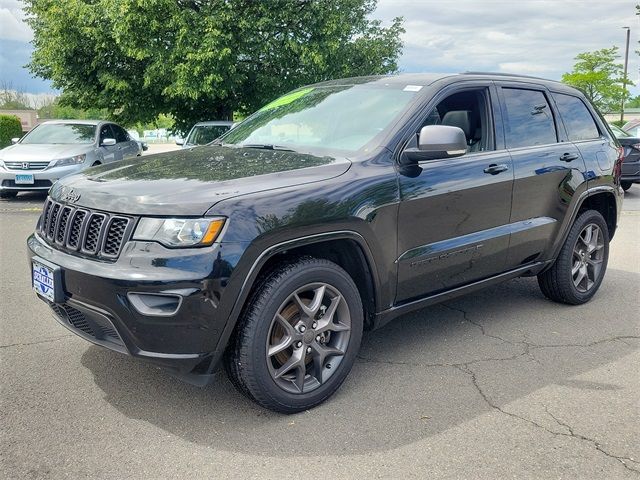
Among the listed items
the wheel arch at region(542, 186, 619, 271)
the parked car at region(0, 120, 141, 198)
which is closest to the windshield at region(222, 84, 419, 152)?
the wheel arch at region(542, 186, 619, 271)

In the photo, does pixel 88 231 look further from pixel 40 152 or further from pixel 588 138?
pixel 40 152

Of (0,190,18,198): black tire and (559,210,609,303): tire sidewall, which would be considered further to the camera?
(0,190,18,198): black tire

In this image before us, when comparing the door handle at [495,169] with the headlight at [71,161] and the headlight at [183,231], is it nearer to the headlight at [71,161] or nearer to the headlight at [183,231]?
the headlight at [183,231]

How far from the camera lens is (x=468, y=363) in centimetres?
389

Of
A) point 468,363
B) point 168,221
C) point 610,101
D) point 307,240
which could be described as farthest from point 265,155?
point 610,101

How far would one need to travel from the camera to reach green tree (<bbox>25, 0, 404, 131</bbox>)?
1606 centimetres

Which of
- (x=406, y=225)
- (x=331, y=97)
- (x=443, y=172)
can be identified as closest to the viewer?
(x=406, y=225)

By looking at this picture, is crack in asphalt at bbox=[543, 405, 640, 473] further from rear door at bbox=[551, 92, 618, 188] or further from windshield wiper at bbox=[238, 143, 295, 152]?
rear door at bbox=[551, 92, 618, 188]

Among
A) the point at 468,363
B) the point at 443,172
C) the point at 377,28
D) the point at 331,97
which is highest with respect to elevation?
the point at 377,28

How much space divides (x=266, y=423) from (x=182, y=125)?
801 inches

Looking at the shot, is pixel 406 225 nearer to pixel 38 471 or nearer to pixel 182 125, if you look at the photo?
pixel 38 471

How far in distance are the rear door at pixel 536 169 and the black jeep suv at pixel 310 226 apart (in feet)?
0.05

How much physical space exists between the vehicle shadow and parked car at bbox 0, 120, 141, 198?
24.6 feet

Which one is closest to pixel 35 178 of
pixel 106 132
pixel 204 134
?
pixel 106 132
